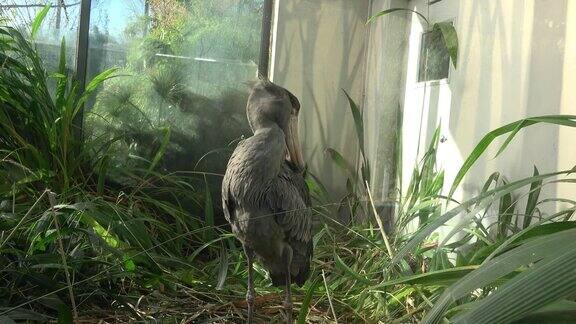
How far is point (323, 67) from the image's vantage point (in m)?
3.03

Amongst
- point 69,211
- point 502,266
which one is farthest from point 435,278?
point 69,211

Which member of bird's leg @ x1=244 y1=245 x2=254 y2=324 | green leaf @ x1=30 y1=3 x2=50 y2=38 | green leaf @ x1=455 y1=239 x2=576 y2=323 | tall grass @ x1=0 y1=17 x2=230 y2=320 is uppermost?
green leaf @ x1=30 y1=3 x2=50 y2=38

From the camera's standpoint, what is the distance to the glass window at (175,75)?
9.86 ft

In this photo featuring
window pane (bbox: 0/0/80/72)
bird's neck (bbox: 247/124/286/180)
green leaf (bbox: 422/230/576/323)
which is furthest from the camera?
window pane (bbox: 0/0/80/72)

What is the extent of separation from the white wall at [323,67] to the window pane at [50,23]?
102 centimetres

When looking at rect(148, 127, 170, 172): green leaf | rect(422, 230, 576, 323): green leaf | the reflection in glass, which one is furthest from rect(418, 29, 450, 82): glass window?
rect(422, 230, 576, 323): green leaf

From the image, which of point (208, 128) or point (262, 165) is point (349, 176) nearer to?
point (208, 128)

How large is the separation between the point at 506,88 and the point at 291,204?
2.44ft

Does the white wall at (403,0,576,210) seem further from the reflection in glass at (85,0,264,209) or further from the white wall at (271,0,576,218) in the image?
the reflection in glass at (85,0,264,209)

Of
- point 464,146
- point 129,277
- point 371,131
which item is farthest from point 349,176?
point 129,277

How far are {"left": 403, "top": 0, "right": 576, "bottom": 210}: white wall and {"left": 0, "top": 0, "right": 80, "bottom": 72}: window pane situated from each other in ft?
5.73

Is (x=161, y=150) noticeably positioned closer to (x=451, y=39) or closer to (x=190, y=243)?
(x=190, y=243)

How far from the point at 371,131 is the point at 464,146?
91cm

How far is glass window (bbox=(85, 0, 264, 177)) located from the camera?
300 centimetres
